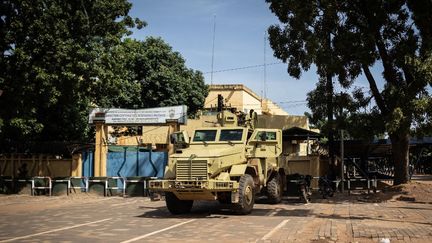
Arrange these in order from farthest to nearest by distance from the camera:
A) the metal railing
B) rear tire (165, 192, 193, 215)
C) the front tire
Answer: the metal railing, rear tire (165, 192, 193, 215), the front tire

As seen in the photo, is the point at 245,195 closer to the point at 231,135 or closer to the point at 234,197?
the point at 234,197

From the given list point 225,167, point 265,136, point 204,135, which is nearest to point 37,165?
point 204,135

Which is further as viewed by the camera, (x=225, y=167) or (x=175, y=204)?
(x=175, y=204)

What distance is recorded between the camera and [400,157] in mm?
21391

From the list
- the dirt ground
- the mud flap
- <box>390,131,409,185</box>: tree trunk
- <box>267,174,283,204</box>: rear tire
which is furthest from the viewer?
<box>390,131,409,185</box>: tree trunk

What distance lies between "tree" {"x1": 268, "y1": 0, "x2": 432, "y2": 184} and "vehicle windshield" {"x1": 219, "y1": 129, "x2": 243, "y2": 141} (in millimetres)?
5223

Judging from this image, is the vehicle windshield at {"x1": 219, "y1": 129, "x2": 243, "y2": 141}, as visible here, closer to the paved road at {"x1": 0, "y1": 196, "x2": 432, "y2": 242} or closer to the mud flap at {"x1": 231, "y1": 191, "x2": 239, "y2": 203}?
the paved road at {"x1": 0, "y1": 196, "x2": 432, "y2": 242}

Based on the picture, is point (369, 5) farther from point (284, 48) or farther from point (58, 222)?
point (58, 222)

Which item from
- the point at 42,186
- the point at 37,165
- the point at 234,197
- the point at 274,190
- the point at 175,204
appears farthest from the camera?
the point at 37,165

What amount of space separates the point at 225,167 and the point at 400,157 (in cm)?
996

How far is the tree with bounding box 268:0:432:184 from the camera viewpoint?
1834 centimetres

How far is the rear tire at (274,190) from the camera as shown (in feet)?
57.4

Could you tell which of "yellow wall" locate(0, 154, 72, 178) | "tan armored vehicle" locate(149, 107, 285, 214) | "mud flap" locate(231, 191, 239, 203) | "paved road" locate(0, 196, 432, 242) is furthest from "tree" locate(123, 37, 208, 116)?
"mud flap" locate(231, 191, 239, 203)

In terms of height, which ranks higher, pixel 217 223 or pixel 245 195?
pixel 245 195
